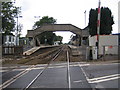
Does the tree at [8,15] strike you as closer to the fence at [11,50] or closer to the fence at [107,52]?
the fence at [11,50]

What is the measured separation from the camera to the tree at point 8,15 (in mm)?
54625

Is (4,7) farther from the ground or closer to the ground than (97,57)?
farther from the ground

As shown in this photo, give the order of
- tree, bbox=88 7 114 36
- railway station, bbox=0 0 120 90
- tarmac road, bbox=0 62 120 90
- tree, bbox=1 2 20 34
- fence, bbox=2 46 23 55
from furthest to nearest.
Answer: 1. tree, bbox=1 2 20 34
2. tree, bbox=88 7 114 36
3. fence, bbox=2 46 23 55
4. railway station, bbox=0 0 120 90
5. tarmac road, bbox=0 62 120 90

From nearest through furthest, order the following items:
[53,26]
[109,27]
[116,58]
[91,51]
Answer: [116,58]
[91,51]
[109,27]
[53,26]

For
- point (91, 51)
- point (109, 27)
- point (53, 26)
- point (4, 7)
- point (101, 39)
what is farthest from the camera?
point (53, 26)

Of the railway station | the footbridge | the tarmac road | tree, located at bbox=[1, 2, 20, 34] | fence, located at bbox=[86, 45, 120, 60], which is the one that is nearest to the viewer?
the tarmac road

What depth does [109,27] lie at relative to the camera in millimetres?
50812

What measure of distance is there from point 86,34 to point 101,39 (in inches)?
1713

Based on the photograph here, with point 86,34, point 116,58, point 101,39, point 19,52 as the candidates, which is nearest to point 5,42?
point 19,52

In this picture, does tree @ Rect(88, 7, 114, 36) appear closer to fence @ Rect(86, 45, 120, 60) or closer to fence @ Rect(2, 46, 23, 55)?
fence @ Rect(2, 46, 23, 55)

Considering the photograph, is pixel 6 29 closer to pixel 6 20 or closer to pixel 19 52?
pixel 6 20

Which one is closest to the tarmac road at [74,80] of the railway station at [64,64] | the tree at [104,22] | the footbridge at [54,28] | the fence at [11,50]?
the railway station at [64,64]

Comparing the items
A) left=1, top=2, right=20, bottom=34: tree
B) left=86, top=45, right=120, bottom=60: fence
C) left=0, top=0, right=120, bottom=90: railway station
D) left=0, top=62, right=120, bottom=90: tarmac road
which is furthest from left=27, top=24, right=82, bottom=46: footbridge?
left=0, top=62, right=120, bottom=90: tarmac road

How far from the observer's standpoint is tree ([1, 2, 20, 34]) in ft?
179
